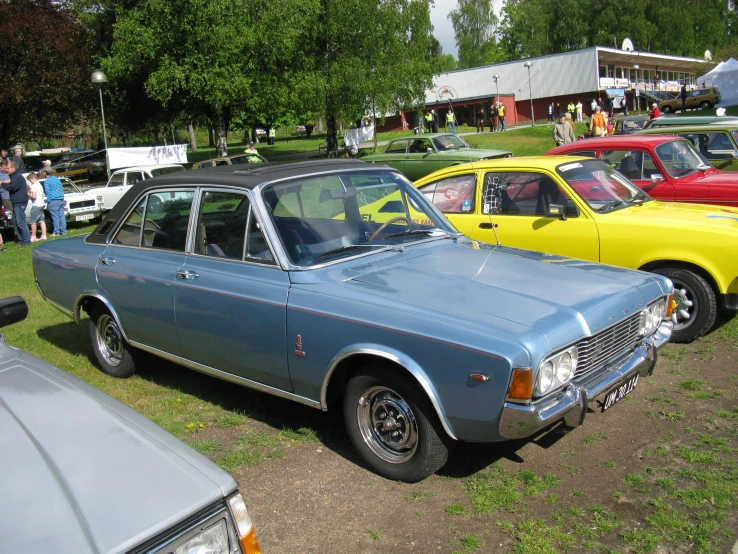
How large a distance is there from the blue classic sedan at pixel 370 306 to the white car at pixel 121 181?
13.1 meters

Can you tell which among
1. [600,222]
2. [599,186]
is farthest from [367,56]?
[600,222]

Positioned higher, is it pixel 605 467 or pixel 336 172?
pixel 336 172

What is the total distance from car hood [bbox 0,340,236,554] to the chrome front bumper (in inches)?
65.2

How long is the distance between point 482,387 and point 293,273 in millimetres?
1469

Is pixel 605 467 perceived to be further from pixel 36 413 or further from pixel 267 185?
pixel 36 413

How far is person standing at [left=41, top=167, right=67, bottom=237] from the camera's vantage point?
15.8 m

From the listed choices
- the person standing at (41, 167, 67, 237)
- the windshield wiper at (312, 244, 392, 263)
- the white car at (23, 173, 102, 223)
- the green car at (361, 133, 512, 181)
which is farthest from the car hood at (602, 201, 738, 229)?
the white car at (23, 173, 102, 223)

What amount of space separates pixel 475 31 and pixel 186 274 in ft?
282

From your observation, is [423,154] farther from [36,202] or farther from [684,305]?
[684,305]

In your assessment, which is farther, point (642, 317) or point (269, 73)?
point (269, 73)

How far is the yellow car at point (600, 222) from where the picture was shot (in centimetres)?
598

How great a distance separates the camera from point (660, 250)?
611 cm

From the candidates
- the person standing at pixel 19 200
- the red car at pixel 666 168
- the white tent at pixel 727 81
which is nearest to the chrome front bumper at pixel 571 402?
the red car at pixel 666 168

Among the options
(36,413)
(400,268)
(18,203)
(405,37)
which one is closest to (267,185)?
(400,268)
